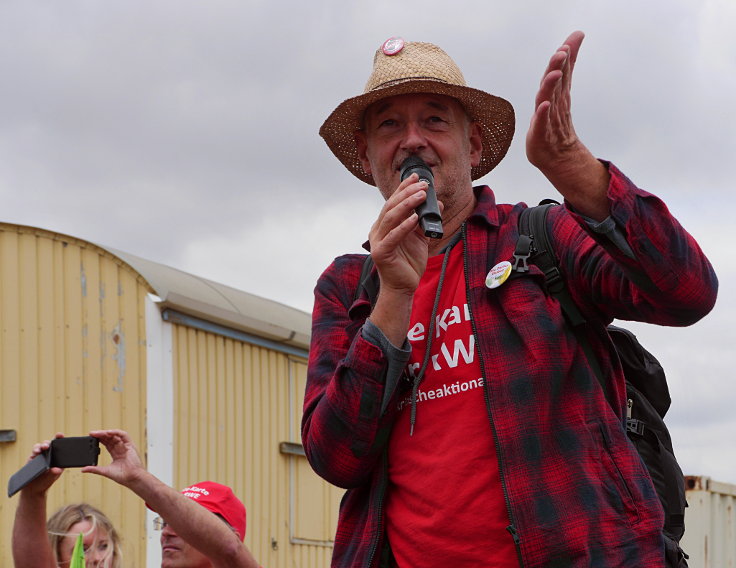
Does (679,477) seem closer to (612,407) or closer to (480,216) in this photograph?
(612,407)

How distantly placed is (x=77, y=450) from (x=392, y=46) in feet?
Result: 6.24

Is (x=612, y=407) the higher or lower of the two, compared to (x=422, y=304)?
lower

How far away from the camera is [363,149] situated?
11.3ft

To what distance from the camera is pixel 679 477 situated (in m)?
3.01

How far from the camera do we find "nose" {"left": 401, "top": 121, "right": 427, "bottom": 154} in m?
3.04

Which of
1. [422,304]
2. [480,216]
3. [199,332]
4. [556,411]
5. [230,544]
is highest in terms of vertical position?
[199,332]

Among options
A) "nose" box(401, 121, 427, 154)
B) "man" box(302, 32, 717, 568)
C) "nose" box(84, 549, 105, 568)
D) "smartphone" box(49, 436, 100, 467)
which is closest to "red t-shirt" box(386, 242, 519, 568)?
"man" box(302, 32, 717, 568)

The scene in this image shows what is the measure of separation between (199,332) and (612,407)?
24.8ft

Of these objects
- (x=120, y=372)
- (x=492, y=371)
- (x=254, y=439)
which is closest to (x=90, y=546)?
(x=492, y=371)

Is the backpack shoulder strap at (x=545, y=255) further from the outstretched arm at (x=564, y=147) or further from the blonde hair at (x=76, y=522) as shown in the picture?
the blonde hair at (x=76, y=522)

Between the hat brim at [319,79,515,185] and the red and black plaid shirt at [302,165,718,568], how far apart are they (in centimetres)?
44

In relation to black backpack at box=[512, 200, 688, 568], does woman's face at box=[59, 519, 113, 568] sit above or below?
below

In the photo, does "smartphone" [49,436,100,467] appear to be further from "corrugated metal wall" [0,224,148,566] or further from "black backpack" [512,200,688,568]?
"corrugated metal wall" [0,224,148,566]

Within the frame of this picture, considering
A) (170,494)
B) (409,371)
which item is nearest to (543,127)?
(409,371)
